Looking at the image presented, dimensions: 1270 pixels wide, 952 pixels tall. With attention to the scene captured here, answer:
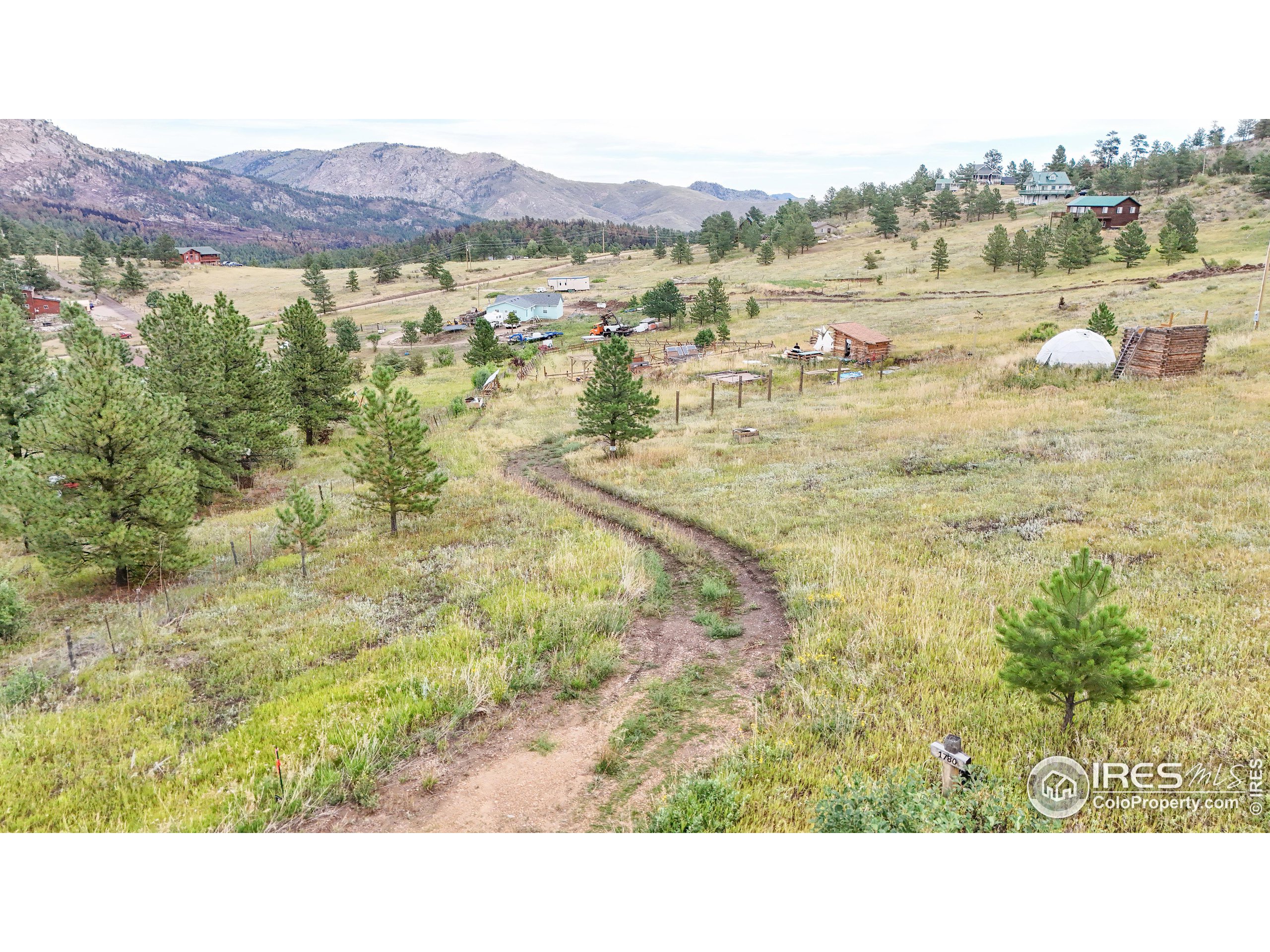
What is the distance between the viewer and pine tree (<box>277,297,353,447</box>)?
33.3m

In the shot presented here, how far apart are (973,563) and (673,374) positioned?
3496 cm

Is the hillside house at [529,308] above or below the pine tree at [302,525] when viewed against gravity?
above

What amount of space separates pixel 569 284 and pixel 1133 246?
72.3m

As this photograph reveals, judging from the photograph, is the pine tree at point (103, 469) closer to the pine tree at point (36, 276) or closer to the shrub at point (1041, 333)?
the shrub at point (1041, 333)

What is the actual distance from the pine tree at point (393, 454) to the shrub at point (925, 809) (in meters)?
14.8

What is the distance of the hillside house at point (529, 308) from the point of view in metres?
83.1

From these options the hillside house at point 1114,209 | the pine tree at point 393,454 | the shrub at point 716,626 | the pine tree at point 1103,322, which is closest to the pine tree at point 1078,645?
the shrub at point 716,626

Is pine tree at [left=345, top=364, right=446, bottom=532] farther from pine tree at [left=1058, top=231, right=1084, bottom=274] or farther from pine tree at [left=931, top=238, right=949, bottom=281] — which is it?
pine tree at [left=931, top=238, right=949, bottom=281]

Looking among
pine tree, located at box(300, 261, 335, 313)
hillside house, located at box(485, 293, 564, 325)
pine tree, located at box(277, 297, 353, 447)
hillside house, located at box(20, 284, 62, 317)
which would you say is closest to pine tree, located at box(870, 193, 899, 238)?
hillside house, located at box(485, 293, 564, 325)

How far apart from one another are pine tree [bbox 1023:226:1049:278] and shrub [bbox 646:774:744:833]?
246 ft

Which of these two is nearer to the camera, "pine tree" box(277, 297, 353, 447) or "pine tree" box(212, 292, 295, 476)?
"pine tree" box(212, 292, 295, 476)

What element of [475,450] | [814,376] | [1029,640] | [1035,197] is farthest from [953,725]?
[1035,197]

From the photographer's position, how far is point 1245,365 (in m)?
27.9

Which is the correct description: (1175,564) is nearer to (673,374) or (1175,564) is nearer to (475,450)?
(475,450)
